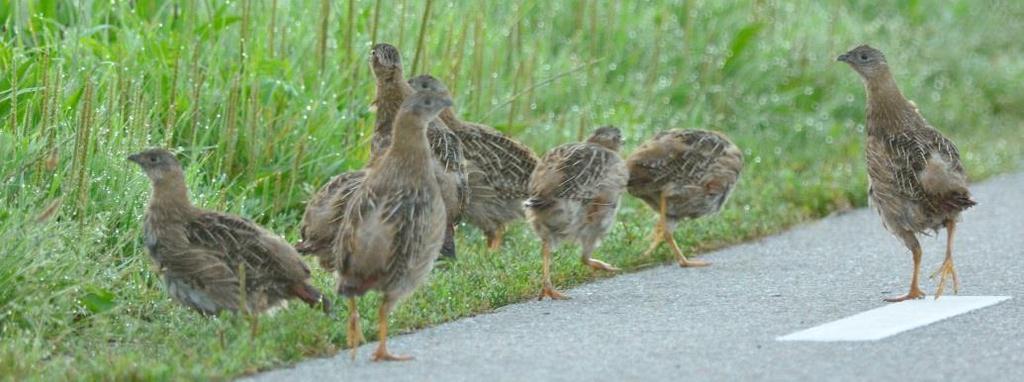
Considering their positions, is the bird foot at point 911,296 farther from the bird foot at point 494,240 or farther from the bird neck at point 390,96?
the bird neck at point 390,96

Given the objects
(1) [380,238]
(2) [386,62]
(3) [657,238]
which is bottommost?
(3) [657,238]

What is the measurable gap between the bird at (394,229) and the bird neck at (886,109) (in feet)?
8.65

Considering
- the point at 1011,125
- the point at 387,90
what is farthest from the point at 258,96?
the point at 1011,125

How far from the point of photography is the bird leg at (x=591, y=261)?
29.7 ft

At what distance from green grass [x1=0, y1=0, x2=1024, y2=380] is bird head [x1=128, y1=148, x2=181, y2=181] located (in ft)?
1.01

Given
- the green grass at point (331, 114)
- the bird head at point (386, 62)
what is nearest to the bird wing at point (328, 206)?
the green grass at point (331, 114)

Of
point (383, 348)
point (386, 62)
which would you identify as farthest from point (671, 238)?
point (383, 348)

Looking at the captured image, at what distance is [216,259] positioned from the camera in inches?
283

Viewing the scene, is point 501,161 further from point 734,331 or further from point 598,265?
point 734,331

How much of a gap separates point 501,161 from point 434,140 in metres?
0.62

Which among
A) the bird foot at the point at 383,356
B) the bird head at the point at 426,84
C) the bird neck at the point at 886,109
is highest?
the bird neck at the point at 886,109

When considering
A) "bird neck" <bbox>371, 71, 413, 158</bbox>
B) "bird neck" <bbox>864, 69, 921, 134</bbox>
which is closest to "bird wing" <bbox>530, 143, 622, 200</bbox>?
"bird neck" <bbox>371, 71, 413, 158</bbox>

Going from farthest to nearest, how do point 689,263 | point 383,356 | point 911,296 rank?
point 689,263 → point 911,296 → point 383,356

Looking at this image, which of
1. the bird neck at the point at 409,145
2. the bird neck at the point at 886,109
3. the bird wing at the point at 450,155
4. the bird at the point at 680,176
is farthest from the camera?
the bird at the point at 680,176
